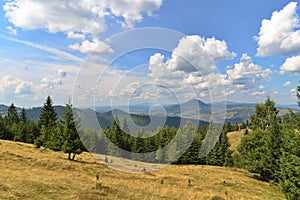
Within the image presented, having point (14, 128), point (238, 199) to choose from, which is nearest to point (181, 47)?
point (238, 199)

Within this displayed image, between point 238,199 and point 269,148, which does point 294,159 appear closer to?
point 238,199

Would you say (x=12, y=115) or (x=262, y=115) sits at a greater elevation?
(x=262, y=115)

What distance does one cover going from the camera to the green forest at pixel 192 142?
24.6 metres

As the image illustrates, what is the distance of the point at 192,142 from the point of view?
51.8 meters

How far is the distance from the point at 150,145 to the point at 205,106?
5848cm

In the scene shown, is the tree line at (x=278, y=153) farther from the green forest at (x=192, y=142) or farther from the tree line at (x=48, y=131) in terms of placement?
the tree line at (x=48, y=131)

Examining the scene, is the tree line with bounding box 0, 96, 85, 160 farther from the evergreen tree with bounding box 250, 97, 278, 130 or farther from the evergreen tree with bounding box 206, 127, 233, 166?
the evergreen tree with bounding box 250, 97, 278, 130

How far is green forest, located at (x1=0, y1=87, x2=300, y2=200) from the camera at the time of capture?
24.6 metres

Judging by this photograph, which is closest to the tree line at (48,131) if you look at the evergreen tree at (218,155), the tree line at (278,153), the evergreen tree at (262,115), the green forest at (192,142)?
the green forest at (192,142)

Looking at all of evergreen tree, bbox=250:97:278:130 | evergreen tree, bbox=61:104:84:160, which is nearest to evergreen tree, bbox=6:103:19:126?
evergreen tree, bbox=61:104:84:160

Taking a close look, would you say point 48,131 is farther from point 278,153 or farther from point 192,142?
point 278,153

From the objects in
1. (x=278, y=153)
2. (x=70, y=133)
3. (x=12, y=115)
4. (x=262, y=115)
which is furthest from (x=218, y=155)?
(x=12, y=115)

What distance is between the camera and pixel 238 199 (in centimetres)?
2325

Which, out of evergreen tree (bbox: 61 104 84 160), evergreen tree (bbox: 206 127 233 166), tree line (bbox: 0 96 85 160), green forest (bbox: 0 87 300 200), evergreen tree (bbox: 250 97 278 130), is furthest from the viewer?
evergreen tree (bbox: 250 97 278 130)
